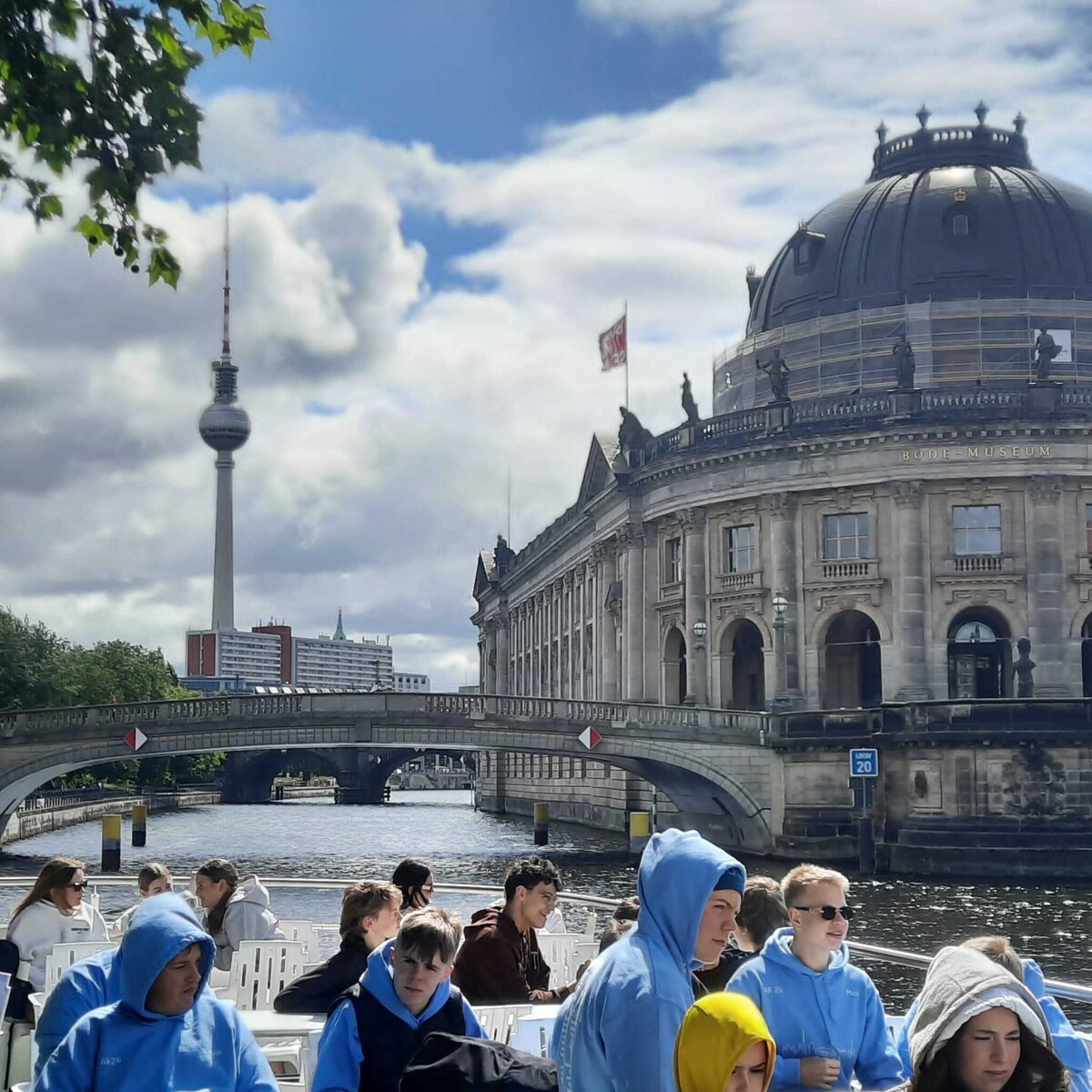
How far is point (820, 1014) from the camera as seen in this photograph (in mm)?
7867

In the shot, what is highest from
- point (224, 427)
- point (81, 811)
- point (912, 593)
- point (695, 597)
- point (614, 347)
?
point (224, 427)

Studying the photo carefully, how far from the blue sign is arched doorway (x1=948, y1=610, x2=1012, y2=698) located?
12.6 meters

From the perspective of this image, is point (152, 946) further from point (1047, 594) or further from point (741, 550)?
point (741, 550)

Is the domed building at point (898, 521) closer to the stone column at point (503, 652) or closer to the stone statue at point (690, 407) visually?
the stone statue at point (690, 407)

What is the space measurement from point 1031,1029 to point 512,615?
106 m

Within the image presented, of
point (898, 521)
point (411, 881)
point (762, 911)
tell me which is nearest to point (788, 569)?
point (898, 521)

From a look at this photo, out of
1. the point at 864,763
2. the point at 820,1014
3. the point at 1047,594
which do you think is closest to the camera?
the point at 820,1014

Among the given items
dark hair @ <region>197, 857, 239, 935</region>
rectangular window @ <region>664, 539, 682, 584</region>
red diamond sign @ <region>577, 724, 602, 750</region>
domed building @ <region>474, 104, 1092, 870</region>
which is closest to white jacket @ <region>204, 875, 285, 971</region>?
dark hair @ <region>197, 857, 239, 935</region>

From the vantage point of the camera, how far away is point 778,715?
52531 mm

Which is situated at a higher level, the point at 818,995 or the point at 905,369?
the point at 905,369

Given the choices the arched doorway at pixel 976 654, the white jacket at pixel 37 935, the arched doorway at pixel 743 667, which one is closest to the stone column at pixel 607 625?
the arched doorway at pixel 743 667

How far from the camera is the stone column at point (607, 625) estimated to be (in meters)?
73.5

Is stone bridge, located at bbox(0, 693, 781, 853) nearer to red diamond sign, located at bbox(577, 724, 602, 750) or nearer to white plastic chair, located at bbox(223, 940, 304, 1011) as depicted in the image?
red diamond sign, located at bbox(577, 724, 602, 750)

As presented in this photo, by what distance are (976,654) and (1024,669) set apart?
209 inches
